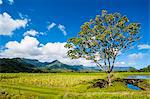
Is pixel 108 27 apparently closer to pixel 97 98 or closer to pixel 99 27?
pixel 99 27

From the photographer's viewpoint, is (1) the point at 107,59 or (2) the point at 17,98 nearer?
(2) the point at 17,98

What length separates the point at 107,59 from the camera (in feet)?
217

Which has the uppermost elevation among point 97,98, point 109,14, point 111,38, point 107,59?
point 109,14

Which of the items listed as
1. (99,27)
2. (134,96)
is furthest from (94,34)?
(134,96)

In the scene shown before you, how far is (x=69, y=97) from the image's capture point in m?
39.4

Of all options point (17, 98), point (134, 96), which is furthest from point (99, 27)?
point (17, 98)

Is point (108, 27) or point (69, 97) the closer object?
point (69, 97)

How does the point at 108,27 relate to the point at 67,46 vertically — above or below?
above

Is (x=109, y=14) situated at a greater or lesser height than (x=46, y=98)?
greater

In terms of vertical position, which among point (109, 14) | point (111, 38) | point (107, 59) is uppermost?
point (109, 14)

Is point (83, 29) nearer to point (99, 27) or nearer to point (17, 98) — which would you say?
point (99, 27)

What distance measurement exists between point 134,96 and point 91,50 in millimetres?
26536

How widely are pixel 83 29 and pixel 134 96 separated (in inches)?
1107

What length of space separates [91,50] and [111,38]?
5775 millimetres
